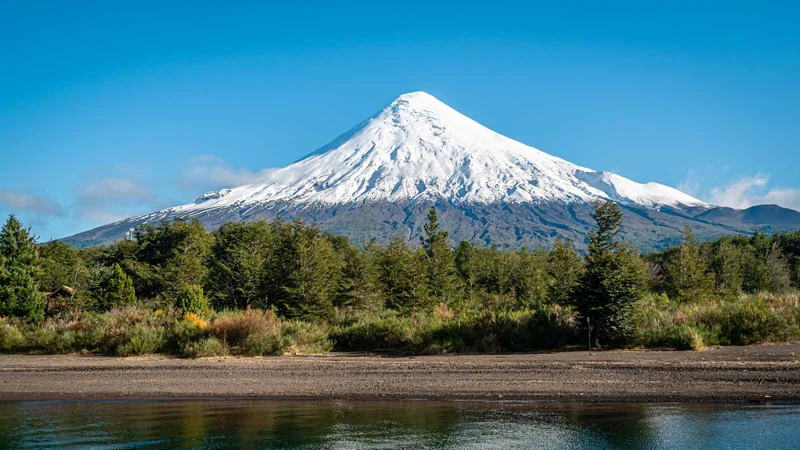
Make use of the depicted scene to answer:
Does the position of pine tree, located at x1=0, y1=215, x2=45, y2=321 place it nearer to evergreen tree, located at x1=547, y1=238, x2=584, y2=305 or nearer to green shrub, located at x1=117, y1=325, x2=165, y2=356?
green shrub, located at x1=117, y1=325, x2=165, y2=356

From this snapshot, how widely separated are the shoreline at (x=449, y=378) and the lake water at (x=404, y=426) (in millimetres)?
754

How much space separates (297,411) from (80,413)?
3751 millimetres

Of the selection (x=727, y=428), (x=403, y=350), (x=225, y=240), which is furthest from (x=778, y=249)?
(x=727, y=428)

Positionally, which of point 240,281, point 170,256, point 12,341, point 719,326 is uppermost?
point 170,256

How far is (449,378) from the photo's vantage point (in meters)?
13.1

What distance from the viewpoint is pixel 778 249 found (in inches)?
2382

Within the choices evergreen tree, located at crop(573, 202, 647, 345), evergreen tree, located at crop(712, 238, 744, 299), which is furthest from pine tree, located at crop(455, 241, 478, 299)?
evergreen tree, located at crop(573, 202, 647, 345)

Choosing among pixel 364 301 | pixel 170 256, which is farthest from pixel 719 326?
pixel 170 256

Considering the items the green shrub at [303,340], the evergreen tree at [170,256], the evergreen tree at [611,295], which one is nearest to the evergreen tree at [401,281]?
the green shrub at [303,340]

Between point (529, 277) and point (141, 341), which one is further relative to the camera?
point (529, 277)

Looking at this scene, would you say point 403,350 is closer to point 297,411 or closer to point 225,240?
point 297,411

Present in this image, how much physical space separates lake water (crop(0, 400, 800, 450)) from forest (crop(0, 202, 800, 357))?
6.50 meters

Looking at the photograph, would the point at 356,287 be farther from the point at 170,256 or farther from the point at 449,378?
the point at 170,256

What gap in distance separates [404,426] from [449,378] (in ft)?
12.0
